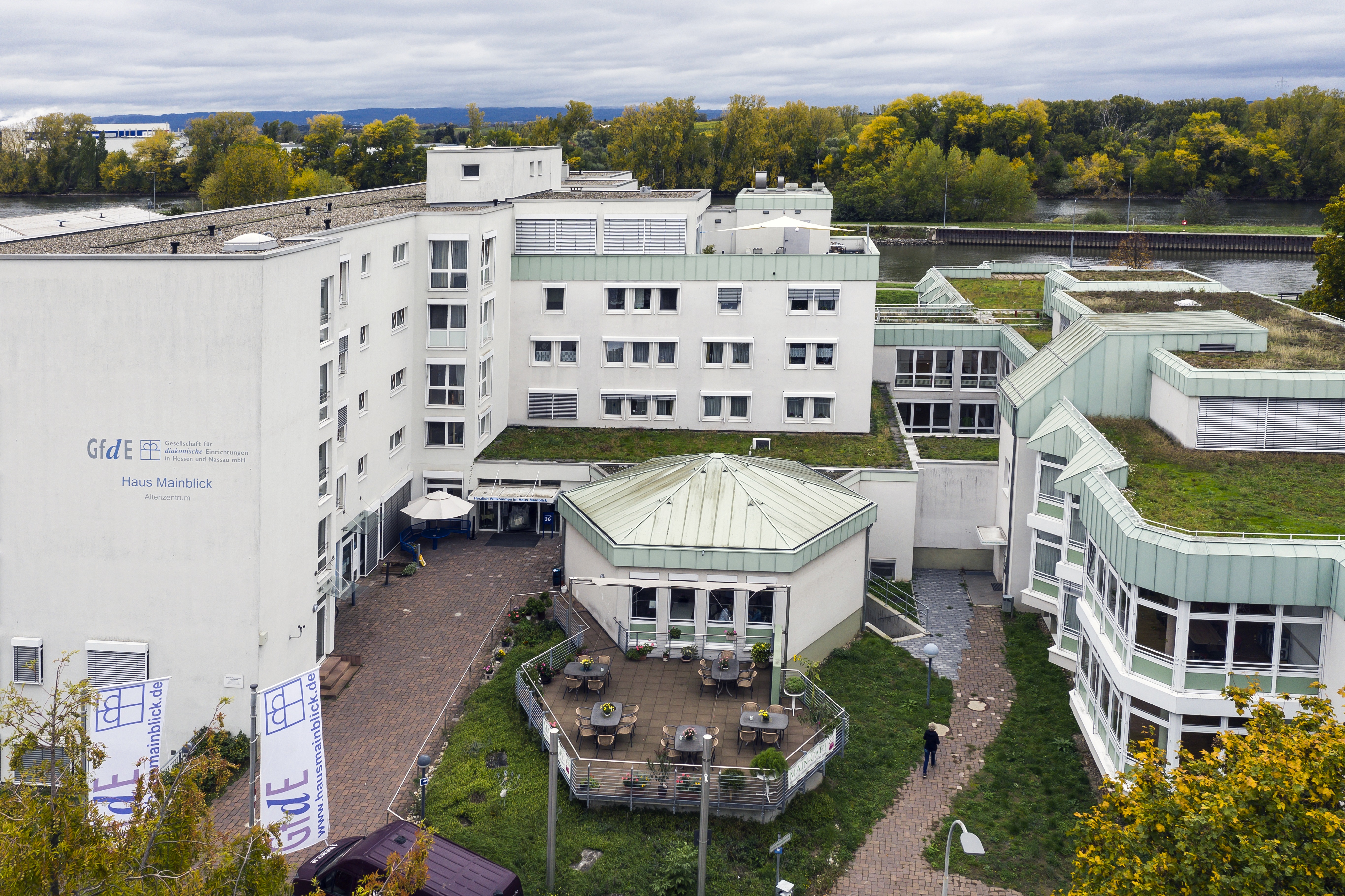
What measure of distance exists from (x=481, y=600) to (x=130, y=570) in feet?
37.9

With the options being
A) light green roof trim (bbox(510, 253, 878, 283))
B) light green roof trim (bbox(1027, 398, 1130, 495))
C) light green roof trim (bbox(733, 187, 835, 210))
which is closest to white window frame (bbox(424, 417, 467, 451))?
light green roof trim (bbox(510, 253, 878, 283))

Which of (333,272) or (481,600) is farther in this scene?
(481,600)

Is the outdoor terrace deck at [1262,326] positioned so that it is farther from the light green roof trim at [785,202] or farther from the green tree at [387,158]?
the green tree at [387,158]

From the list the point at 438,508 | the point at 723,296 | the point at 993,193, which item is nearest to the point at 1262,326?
the point at 723,296

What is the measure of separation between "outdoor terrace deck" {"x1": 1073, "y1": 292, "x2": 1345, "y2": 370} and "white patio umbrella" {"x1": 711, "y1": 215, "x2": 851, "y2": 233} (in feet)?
41.9

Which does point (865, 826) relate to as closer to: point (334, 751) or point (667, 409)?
point (334, 751)

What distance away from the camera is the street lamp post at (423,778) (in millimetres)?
24234

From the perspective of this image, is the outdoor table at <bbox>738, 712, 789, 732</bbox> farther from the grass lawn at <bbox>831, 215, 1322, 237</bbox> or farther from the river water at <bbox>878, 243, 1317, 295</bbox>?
the grass lawn at <bbox>831, 215, 1322, 237</bbox>

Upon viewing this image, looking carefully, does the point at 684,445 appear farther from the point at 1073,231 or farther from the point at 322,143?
the point at 322,143

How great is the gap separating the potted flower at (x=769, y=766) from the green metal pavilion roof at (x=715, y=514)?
6.85 meters

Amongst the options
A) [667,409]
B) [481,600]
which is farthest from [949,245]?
[481,600]

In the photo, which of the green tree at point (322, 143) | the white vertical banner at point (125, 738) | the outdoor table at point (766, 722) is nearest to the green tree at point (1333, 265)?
the outdoor table at point (766, 722)

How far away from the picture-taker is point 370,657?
3238 cm

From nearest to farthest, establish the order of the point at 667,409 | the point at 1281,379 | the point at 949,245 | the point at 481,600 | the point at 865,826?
the point at 865,826
the point at 1281,379
the point at 481,600
the point at 667,409
the point at 949,245
